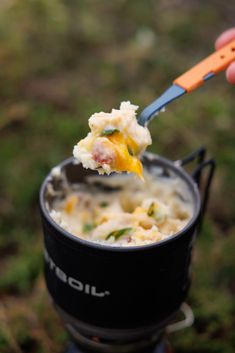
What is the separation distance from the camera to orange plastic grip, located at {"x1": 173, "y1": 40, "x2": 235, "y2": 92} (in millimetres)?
1653

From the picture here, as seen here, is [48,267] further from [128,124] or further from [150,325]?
[128,124]

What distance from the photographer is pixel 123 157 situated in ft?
4.87

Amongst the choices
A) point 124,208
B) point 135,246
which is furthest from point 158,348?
point 135,246

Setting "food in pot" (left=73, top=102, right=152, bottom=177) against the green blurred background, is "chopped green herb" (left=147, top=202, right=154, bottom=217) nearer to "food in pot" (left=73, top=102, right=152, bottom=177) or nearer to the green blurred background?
"food in pot" (left=73, top=102, right=152, bottom=177)

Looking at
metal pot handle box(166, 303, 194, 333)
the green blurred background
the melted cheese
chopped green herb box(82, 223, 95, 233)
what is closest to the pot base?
metal pot handle box(166, 303, 194, 333)

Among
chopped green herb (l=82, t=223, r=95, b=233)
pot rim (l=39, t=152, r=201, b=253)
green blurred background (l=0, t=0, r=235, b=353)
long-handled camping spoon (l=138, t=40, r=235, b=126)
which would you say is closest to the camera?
pot rim (l=39, t=152, r=201, b=253)

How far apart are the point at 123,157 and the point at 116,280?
0.33 meters

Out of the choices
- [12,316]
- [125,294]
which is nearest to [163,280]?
[125,294]

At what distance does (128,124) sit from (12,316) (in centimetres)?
110

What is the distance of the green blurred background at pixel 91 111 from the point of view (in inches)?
88.9

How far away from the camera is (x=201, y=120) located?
325 centimetres

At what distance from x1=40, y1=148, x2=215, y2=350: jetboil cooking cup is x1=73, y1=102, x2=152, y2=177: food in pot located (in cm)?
20

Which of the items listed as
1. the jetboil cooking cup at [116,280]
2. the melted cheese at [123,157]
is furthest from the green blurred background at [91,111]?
the melted cheese at [123,157]

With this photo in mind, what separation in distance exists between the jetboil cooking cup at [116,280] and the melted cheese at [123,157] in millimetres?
208
